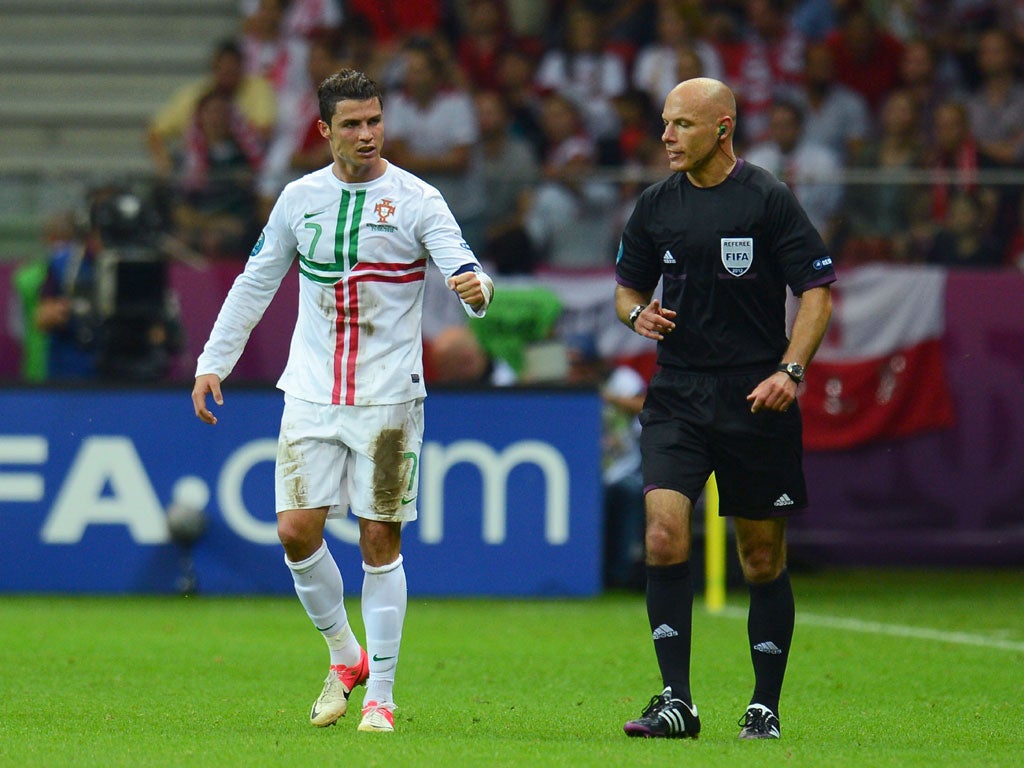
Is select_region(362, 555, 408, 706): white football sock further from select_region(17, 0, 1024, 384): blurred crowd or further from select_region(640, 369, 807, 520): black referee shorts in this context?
select_region(17, 0, 1024, 384): blurred crowd

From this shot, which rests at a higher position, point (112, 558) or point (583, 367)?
point (583, 367)

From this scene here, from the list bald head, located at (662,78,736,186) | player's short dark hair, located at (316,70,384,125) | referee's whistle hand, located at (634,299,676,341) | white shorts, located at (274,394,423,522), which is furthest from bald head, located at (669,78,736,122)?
white shorts, located at (274,394,423,522)

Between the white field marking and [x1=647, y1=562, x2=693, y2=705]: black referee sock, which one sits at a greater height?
[x1=647, y1=562, x2=693, y2=705]: black referee sock

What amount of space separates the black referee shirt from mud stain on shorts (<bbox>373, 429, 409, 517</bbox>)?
1.00m

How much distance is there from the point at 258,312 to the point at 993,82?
32.8 ft

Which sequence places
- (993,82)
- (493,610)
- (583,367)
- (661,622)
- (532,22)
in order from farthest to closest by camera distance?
(532,22), (993,82), (583,367), (493,610), (661,622)

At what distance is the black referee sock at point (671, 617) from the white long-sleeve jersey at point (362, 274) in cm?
112

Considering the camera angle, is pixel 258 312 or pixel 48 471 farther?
pixel 48 471

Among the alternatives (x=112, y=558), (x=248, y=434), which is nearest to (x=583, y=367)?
(x=248, y=434)

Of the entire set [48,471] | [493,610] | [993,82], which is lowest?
[493,610]

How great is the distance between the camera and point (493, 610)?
11812mm

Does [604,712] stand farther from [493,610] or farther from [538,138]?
[538,138]

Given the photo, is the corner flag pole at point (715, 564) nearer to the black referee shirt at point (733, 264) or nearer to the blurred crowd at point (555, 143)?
the blurred crowd at point (555, 143)

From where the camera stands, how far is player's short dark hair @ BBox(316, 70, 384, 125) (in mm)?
6648
